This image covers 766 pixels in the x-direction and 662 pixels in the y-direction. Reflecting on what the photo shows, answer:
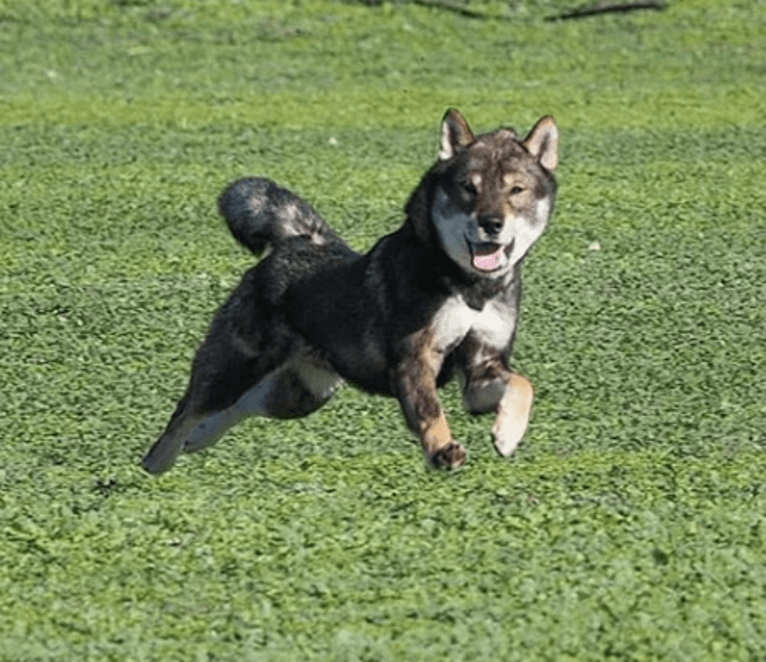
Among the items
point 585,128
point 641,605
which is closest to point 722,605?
point 641,605

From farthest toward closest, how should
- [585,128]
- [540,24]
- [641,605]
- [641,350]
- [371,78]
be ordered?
1. [540,24]
2. [371,78]
3. [585,128]
4. [641,350]
5. [641,605]

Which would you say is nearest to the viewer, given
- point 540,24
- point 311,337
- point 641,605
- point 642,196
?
point 641,605

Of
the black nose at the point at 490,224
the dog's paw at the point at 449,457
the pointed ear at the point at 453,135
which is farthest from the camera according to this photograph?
the pointed ear at the point at 453,135

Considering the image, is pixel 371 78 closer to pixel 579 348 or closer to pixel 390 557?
pixel 579 348

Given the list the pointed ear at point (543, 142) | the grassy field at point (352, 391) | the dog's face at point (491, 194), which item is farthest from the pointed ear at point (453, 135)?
the grassy field at point (352, 391)

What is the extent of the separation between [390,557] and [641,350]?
3.18 m

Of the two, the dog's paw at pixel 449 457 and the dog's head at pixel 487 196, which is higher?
the dog's head at pixel 487 196

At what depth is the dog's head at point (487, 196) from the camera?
6621 mm

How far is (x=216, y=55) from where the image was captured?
16797 millimetres

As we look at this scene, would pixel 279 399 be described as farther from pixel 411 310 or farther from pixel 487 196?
pixel 487 196

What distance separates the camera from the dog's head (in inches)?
261

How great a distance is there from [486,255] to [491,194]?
194 millimetres

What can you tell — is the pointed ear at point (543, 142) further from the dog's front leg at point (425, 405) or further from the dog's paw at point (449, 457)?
the dog's paw at point (449, 457)

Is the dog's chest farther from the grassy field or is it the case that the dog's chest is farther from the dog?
the grassy field
